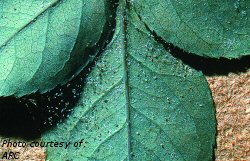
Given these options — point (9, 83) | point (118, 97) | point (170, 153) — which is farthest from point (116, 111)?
point (9, 83)

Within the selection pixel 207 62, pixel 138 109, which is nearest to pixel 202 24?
pixel 207 62

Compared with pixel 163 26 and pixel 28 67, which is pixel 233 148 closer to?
pixel 163 26

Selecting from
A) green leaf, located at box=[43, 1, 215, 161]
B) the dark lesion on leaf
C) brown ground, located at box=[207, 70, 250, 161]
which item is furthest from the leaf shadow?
brown ground, located at box=[207, 70, 250, 161]

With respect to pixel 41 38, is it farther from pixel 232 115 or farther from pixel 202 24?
pixel 232 115

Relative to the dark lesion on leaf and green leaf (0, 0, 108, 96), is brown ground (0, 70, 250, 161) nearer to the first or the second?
the dark lesion on leaf

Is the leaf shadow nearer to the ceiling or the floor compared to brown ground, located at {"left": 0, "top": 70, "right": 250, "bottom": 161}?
nearer to the ceiling

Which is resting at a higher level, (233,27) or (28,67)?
(28,67)
